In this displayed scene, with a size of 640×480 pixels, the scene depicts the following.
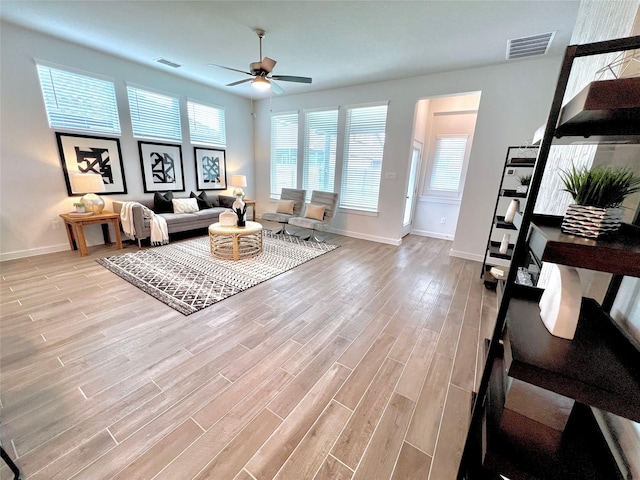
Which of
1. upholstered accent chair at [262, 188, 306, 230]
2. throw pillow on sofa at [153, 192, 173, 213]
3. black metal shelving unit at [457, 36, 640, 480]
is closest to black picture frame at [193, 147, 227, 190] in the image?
throw pillow on sofa at [153, 192, 173, 213]

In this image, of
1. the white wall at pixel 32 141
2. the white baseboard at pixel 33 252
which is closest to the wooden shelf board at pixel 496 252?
the white wall at pixel 32 141

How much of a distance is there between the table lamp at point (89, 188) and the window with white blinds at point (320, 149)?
12.4ft

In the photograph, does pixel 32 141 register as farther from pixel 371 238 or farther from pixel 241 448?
pixel 371 238

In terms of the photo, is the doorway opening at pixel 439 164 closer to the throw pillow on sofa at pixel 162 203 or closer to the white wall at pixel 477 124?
the white wall at pixel 477 124

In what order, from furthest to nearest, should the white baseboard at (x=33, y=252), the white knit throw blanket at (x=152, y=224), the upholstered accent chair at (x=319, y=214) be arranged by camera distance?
the upholstered accent chair at (x=319, y=214), the white knit throw blanket at (x=152, y=224), the white baseboard at (x=33, y=252)

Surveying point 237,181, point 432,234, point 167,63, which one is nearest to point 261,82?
point 167,63

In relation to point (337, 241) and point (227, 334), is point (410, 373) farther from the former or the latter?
point (337, 241)

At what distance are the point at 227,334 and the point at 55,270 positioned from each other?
114 inches

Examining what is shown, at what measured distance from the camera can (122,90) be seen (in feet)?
14.1

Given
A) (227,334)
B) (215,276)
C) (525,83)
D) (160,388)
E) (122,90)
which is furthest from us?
(122,90)

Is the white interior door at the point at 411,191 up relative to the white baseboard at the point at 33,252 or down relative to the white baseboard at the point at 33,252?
up

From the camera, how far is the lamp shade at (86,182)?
3672 millimetres

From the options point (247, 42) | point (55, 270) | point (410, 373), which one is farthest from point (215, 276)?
point (247, 42)

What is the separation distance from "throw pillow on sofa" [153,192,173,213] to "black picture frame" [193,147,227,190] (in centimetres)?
95
